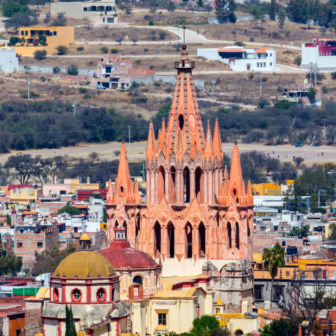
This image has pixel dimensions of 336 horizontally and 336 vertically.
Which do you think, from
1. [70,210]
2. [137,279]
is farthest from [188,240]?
[70,210]

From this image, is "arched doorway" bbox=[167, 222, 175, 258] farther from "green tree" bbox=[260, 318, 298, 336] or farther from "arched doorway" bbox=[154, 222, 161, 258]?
"green tree" bbox=[260, 318, 298, 336]

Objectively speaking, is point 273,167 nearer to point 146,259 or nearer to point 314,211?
point 314,211

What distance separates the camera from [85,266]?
70188 mm

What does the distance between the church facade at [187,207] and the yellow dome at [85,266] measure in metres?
Result: 10.9

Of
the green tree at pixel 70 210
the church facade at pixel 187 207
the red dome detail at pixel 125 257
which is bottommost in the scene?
the red dome detail at pixel 125 257

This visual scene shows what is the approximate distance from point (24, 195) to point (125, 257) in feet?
313

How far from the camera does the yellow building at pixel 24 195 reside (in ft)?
555

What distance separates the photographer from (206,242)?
8175 cm

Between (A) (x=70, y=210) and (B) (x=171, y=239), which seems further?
(A) (x=70, y=210)

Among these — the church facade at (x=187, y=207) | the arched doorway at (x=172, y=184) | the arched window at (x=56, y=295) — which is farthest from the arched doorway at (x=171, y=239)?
the arched window at (x=56, y=295)

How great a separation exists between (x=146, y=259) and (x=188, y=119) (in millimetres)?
10330

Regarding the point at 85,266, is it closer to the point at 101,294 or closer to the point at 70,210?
the point at 101,294

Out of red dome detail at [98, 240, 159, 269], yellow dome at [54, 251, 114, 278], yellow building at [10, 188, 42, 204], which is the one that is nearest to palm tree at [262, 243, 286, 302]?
red dome detail at [98, 240, 159, 269]

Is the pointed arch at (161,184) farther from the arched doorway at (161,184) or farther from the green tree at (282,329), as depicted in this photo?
the green tree at (282,329)
